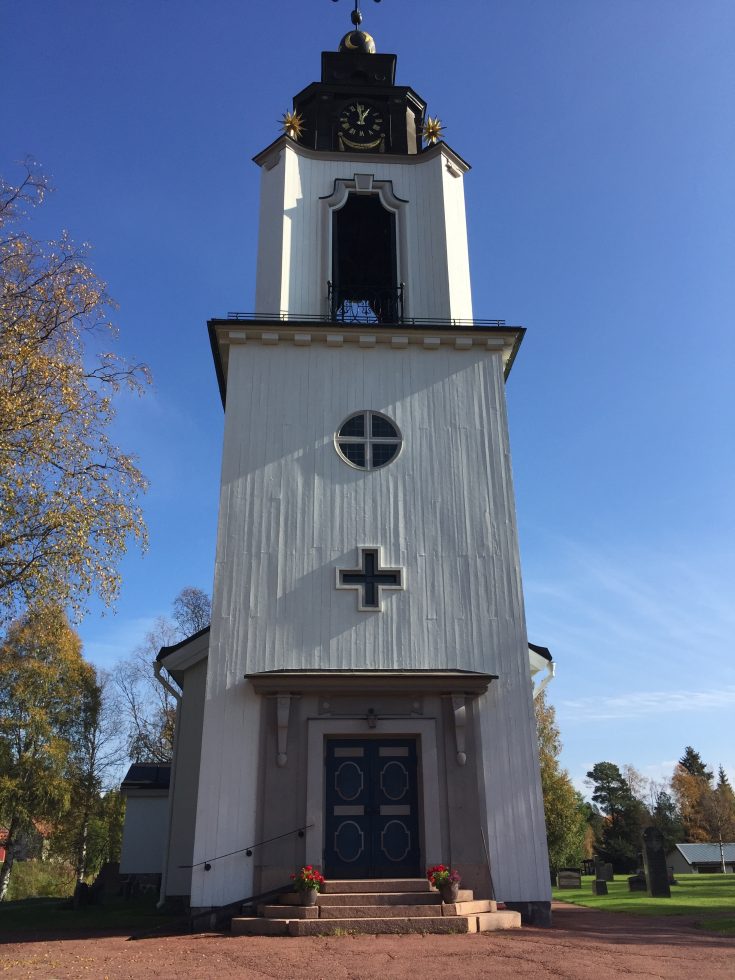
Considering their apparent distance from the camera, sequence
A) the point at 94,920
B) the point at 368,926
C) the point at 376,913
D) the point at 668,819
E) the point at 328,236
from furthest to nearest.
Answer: the point at 668,819
the point at 328,236
the point at 94,920
the point at 376,913
the point at 368,926

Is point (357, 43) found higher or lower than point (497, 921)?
higher

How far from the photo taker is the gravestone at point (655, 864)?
18.8 meters

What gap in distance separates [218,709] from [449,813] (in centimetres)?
388

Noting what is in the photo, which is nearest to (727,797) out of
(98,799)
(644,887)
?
(644,887)

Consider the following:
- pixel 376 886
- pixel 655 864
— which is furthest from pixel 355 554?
pixel 655 864

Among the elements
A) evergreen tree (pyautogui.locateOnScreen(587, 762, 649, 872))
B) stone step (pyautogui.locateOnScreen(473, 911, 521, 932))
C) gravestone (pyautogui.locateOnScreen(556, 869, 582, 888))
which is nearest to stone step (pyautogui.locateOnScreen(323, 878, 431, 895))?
stone step (pyautogui.locateOnScreen(473, 911, 521, 932))

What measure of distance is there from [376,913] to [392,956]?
2.13m

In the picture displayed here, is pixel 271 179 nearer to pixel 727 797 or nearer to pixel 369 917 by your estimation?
pixel 369 917

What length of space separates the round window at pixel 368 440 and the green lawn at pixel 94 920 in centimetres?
775

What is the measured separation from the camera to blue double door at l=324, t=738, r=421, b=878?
37.0ft

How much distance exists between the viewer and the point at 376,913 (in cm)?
974

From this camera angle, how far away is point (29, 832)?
1167 inches

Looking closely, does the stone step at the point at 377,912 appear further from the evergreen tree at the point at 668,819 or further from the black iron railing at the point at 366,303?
the evergreen tree at the point at 668,819

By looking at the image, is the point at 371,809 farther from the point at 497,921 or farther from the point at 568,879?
the point at 568,879
